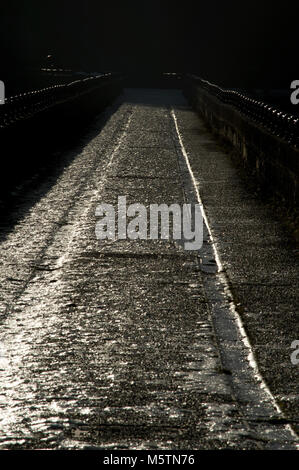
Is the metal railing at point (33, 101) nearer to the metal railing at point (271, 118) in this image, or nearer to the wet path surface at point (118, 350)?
the metal railing at point (271, 118)

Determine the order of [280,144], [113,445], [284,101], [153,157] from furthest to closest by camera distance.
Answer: [284,101] → [153,157] → [280,144] → [113,445]

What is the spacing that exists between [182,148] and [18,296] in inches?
651

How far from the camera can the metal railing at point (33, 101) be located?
19402 mm

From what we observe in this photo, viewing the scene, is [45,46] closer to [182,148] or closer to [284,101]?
[284,101]

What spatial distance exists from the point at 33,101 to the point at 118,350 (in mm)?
17318

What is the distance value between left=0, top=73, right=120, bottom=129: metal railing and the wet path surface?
22.3 feet

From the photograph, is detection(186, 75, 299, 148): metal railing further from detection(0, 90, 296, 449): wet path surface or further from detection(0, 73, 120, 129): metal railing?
detection(0, 73, 120, 129): metal railing

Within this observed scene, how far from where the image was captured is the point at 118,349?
7.10 m

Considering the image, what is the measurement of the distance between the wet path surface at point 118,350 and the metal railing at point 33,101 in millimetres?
6788

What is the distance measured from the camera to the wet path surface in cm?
558

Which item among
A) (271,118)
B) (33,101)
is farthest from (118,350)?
(33,101)

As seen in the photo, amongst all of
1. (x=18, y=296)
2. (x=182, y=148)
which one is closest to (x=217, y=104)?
(x=182, y=148)

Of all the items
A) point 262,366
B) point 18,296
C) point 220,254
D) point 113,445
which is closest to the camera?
point 113,445

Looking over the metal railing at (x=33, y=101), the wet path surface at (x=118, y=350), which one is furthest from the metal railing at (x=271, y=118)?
the metal railing at (x=33, y=101)
